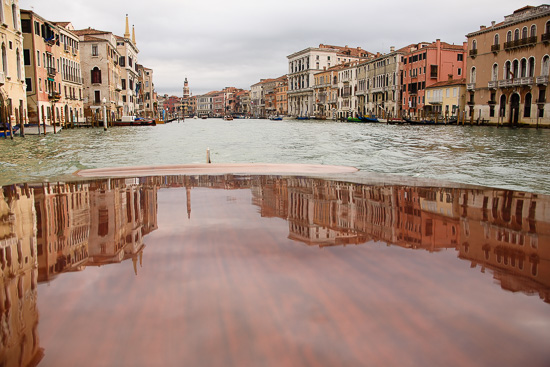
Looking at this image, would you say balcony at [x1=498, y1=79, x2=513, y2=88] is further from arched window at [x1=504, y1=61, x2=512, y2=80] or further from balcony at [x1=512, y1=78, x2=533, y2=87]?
arched window at [x1=504, y1=61, x2=512, y2=80]

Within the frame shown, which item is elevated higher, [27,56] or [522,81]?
[27,56]

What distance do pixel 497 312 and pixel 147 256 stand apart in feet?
4.09

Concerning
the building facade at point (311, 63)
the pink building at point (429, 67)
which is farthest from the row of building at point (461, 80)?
the building facade at point (311, 63)

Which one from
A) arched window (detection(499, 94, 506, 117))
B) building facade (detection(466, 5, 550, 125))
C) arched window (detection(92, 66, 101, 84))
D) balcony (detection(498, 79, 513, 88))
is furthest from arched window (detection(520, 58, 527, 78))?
arched window (detection(92, 66, 101, 84))

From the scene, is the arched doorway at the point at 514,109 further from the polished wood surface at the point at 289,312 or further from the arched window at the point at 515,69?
the polished wood surface at the point at 289,312

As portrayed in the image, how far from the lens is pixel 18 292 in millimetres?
1378

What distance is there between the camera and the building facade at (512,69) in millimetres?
34000

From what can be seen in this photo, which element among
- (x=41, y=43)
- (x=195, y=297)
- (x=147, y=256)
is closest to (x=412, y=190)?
(x=147, y=256)

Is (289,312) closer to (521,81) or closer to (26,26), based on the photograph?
(26,26)

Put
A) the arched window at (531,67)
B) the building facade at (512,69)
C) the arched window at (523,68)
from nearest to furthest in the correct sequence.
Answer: the building facade at (512,69) < the arched window at (531,67) < the arched window at (523,68)

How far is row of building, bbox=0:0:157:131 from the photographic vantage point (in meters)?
24.0

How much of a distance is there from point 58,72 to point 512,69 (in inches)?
1439

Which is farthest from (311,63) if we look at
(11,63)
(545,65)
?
(11,63)

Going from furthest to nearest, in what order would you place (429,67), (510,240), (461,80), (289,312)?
(429,67), (461,80), (510,240), (289,312)
